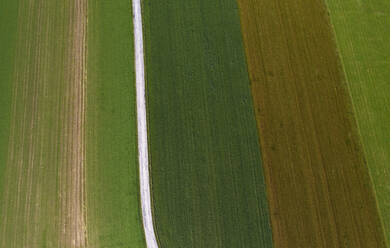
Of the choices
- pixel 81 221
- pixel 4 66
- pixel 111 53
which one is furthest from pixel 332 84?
pixel 4 66

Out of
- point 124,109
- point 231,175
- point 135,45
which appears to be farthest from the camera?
point 135,45

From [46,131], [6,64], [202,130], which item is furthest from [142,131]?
[6,64]

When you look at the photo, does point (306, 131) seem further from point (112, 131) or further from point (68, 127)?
point (68, 127)

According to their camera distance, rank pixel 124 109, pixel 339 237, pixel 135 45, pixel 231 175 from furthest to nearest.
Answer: pixel 135 45, pixel 124 109, pixel 231 175, pixel 339 237

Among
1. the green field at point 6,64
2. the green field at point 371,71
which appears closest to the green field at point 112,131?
the green field at point 6,64

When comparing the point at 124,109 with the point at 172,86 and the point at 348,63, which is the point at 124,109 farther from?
the point at 348,63
